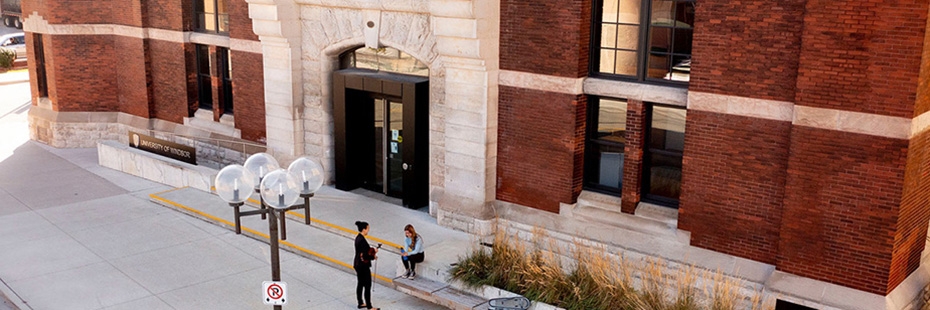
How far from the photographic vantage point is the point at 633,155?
14414mm

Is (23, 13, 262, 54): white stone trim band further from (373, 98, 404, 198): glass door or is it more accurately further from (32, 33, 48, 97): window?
(373, 98, 404, 198): glass door

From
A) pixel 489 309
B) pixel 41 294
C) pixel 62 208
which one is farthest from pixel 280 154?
pixel 489 309

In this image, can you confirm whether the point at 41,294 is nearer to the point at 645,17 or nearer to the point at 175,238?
the point at 175,238

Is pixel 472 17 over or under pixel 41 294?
over

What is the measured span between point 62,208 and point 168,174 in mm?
2607

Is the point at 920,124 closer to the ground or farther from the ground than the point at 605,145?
farther from the ground

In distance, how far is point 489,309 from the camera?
12055 mm

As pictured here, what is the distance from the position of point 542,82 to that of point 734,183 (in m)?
3.72

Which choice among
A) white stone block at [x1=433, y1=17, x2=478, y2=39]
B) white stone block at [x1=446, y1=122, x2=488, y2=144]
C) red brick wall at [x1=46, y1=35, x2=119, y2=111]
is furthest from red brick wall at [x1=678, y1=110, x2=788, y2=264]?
red brick wall at [x1=46, y1=35, x2=119, y2=111]

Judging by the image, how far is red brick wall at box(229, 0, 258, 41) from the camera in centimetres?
2070

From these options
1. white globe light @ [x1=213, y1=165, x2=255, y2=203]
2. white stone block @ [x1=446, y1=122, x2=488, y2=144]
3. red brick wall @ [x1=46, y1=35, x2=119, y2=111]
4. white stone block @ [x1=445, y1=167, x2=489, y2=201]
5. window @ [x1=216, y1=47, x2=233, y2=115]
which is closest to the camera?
white globe light @ [x1=213, y1=165, x2=255, y2=203]

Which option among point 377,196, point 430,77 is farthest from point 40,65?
point 430,77

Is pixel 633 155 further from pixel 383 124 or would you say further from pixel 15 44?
pixel 15 44

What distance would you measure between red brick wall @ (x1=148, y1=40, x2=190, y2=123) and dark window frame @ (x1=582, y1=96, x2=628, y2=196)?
1235 centimetres
